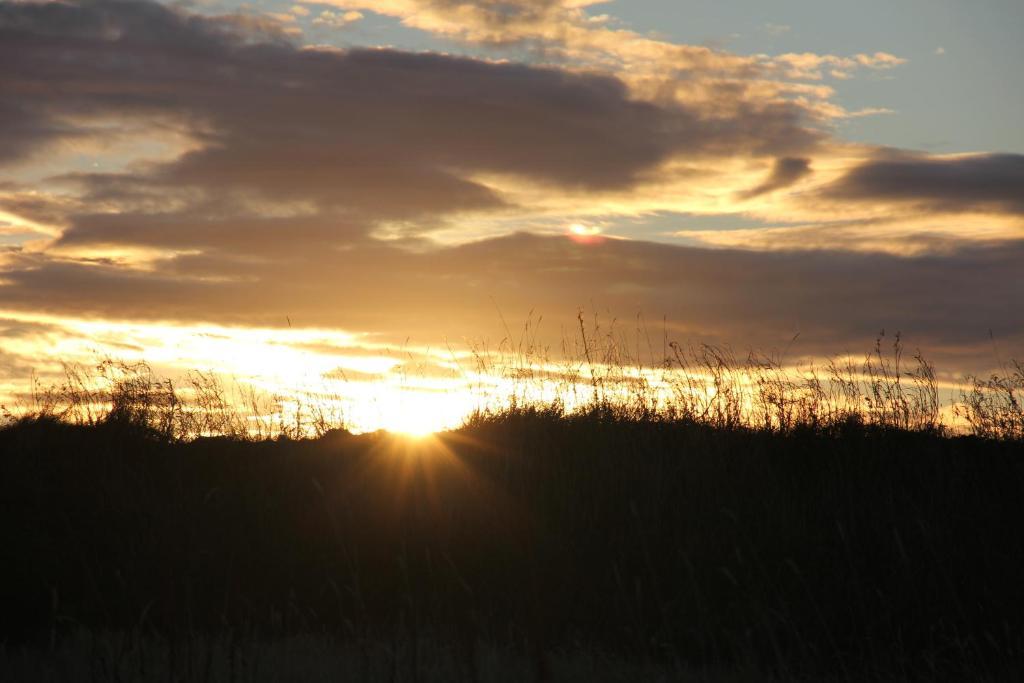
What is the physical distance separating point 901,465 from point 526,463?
371cm

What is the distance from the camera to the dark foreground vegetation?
5512mm

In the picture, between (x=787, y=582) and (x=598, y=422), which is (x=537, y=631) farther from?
(x=598, y=422)

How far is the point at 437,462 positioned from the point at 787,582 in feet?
12.0

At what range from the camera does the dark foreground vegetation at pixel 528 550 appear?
551cm

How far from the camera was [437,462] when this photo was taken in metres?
9.24

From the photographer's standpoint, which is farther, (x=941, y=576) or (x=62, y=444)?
(x=62, y=444)

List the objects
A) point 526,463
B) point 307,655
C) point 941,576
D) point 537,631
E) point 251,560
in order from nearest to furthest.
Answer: point 537,631, point 307,655, point 941,576, point 251,560, point 526,463

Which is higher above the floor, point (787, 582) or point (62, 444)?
point (62, 444)

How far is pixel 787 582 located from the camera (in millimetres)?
6938

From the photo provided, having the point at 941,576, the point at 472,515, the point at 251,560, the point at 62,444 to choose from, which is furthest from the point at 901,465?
the point at 62,444

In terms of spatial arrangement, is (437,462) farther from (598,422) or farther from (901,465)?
(901,465)

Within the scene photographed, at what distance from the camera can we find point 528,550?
748 cm

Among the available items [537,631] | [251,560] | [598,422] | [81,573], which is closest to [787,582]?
[598,422]

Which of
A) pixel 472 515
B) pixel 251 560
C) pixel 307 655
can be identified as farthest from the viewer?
pixel 472 515
